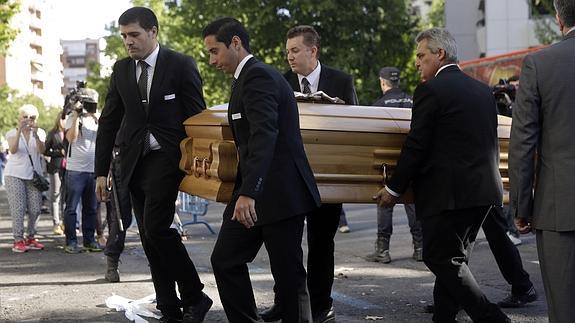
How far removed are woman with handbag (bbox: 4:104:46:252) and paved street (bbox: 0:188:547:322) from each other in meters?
0.31

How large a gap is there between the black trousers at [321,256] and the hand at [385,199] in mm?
929

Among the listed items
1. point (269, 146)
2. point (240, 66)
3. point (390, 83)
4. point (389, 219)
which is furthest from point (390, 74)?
point (269, 146)

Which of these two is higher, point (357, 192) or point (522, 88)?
point (522, 88)

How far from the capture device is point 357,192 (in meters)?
6.16

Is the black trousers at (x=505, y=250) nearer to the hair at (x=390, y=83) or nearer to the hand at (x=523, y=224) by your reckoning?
the hand at (x=523, y=224)

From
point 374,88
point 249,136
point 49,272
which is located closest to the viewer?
point 249,136

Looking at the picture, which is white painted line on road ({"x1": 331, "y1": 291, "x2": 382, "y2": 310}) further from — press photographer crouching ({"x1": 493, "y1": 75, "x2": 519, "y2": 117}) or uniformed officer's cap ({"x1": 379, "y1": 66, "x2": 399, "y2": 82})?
press photographer crouching ({"x1": 493, "y1": 75, "x2": 519, "y2": 117})

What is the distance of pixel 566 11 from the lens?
15.6 ft

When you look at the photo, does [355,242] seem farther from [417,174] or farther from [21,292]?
[417,174]

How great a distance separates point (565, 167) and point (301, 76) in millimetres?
2927

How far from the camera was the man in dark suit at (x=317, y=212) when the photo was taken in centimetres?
700

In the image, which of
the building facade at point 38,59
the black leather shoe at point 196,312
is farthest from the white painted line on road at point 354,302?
the building facade at point 38,59

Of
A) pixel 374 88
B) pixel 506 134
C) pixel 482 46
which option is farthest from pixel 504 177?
pixel 482 46

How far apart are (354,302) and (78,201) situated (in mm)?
5315
